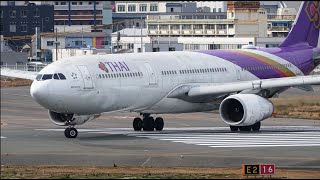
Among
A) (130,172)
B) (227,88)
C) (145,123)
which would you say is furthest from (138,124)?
(130,172)

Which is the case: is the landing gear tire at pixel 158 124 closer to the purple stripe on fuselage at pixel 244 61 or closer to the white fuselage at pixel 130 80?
the white fuselage at pixel 130 80

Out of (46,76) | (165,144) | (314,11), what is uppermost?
(314,11)

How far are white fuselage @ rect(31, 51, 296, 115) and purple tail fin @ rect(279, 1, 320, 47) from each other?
7.40m

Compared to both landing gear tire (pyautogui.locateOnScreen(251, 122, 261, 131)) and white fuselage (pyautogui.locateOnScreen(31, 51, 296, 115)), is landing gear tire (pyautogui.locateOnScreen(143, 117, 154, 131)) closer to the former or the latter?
white fuselage (pyautogui.locateOnScreen(31, 51, 296, 115))

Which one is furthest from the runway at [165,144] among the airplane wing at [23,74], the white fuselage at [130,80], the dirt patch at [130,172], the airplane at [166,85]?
the airplane wing at [23,74]

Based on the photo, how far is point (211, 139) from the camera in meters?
53.6

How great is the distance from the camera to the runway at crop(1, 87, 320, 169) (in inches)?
1740

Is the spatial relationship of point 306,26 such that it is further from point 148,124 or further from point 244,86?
point 148,124

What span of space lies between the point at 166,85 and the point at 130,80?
282cm

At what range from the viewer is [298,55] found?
66938mm

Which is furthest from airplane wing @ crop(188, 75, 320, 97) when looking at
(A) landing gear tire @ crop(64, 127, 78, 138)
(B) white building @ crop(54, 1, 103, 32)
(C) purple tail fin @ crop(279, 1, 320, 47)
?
(B) white building @ crop(54, 1, 103, 32)

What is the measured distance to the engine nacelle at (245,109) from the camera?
185 ft

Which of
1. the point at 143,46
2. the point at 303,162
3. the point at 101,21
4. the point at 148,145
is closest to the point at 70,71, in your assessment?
the point at 148,145

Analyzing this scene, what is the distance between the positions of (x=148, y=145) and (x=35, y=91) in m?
6.43
